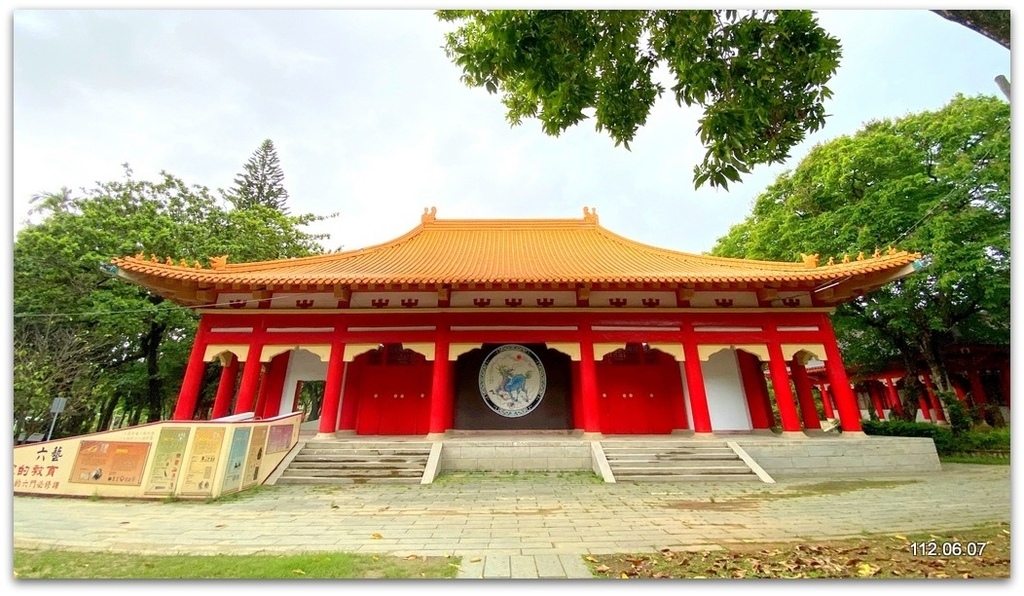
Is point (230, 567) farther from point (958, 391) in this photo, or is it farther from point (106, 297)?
point (958, 391)

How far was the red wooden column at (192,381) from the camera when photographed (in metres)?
8.76

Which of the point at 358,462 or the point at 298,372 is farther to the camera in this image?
the point at 298,372

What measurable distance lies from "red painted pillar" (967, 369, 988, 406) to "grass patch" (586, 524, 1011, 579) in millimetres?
5785

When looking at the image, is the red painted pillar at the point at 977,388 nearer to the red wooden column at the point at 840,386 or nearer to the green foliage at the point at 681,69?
the red wooden column at the point at 840,386

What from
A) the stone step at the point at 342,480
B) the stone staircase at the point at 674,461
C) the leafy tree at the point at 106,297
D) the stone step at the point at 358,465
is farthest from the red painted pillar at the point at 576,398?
the leafy tree at the point at 106,297

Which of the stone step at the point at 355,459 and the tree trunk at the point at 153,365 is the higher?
the tree trunk at the point at 153,365

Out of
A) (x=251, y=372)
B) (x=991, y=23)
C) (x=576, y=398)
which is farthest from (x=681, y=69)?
(x=251, y=372)

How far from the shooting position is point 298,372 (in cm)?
1039

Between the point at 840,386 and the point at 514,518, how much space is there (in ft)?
25.8

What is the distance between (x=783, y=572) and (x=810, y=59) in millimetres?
3842

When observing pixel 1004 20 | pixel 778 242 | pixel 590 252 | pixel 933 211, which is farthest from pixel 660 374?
pixel 1004 20

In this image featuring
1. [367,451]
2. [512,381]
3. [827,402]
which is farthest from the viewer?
[827,402]

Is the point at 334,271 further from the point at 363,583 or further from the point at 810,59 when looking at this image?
the point at 810,59

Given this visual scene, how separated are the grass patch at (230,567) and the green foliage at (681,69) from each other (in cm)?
368
